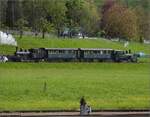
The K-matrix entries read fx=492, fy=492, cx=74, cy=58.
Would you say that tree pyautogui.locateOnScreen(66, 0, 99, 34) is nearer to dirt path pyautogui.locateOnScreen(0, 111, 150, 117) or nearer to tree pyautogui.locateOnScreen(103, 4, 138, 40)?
tree pyautogui.locateOnScreen(103, 4, 138, 40)

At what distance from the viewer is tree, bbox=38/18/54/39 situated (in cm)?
6906

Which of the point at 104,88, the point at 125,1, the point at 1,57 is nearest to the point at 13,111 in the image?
the point at 104,88

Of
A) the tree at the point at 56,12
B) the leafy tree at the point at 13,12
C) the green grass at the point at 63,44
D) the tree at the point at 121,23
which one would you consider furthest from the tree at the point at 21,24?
the tree at the point at 121,23

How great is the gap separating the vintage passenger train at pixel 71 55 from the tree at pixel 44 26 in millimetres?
13691

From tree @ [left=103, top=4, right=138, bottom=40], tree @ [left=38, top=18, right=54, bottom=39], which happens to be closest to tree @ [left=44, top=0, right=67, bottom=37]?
tree @ [left=38, top=18, right=54, bottom=39]

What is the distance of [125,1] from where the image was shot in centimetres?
8925

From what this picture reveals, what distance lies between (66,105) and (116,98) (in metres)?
4.13

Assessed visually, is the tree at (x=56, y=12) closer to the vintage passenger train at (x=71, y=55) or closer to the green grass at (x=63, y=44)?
the green grass at (x=63, y=44)

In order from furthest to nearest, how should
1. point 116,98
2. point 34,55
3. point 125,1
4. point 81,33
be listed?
1. point 125,1
2. point 81,33
3. point 34,55
4. point 116,98

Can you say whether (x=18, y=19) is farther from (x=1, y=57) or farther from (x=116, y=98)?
(x=116, y=98)

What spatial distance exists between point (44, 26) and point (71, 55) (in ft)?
50.2

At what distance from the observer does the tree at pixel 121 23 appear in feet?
257

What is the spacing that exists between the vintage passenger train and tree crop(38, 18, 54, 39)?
13691 mm

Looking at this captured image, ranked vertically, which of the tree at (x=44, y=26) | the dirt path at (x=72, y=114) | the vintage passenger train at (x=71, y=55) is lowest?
the vintage passenger train at (x=71, y=55)
